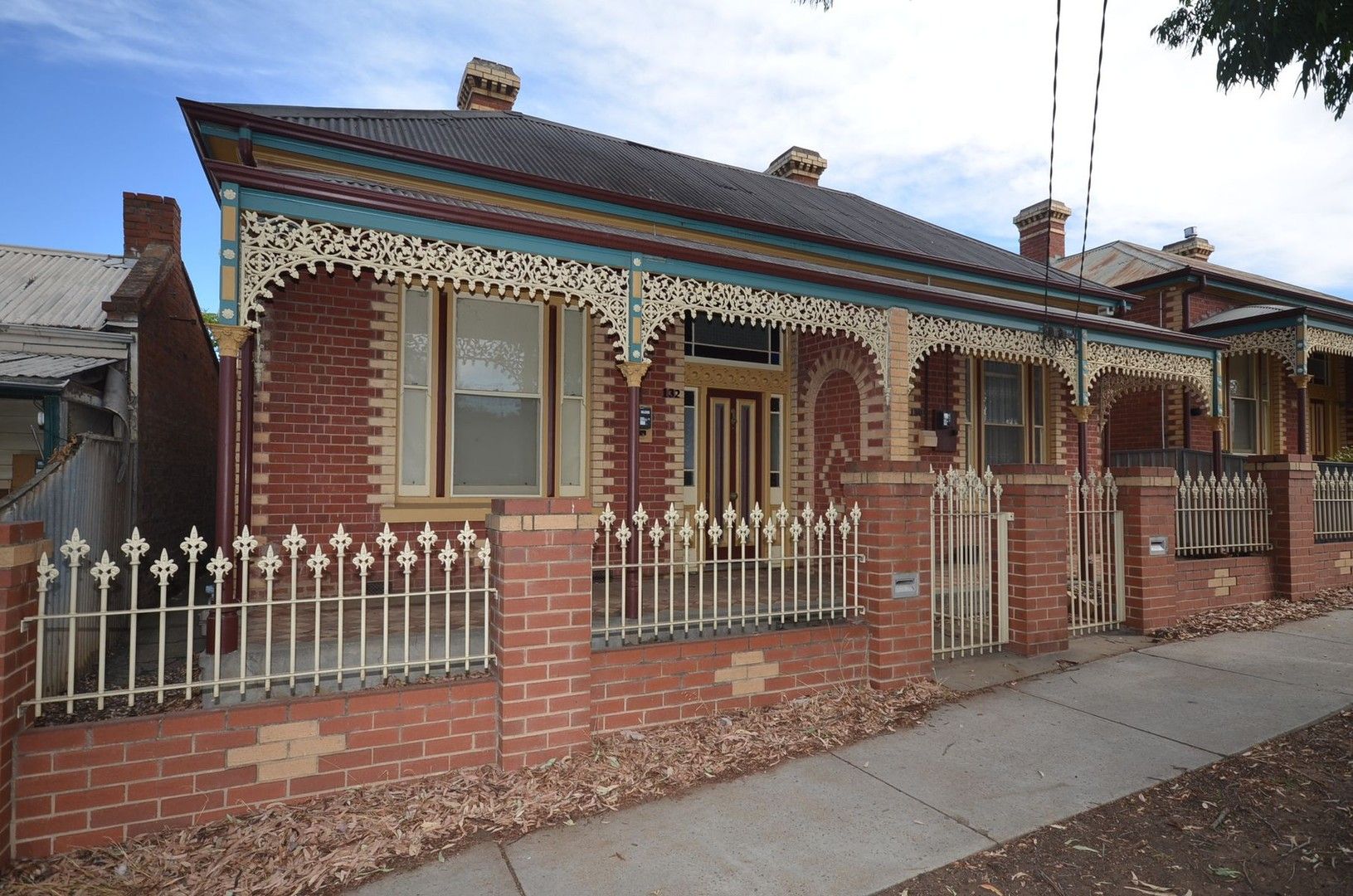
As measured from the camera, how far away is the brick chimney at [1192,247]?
15.6m

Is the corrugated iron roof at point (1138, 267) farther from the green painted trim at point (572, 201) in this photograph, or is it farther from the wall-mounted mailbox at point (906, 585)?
the wall-mounted mailbox at point (906, 585)

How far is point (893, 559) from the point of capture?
4.96 meters

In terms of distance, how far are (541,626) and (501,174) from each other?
4800 millimetres

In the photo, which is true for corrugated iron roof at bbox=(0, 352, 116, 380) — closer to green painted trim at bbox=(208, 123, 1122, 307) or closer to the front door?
green painted trim at bbox=(208, 123, 1122, 307)

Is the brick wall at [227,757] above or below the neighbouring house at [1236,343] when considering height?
below

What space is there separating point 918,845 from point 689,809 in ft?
3.57

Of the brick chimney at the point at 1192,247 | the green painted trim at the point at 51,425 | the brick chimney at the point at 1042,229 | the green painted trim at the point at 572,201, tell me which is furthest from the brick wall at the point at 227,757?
the brick chimney at the point at 1192,247

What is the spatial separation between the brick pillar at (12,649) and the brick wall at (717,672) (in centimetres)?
261

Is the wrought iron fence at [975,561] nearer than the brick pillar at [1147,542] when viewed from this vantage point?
Yes

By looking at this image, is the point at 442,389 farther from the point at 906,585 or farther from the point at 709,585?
the point at 906,585

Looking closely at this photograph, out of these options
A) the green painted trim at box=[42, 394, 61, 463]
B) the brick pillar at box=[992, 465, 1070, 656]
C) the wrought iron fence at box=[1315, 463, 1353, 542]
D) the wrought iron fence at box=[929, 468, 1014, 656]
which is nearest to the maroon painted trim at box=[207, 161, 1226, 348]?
the wrought iron fence at box=[929, 468, 1014, 656]

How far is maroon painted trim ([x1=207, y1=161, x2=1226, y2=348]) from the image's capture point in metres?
4.30

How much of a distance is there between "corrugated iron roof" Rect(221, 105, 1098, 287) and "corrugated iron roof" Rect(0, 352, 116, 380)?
2712 mm

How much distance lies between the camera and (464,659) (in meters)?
3.83
